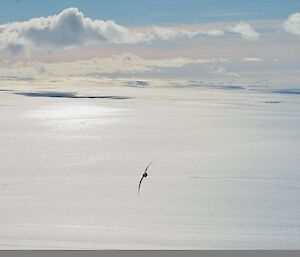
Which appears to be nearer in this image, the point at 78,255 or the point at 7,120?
the point at 78,255

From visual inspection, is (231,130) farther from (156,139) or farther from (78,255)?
(78,255)

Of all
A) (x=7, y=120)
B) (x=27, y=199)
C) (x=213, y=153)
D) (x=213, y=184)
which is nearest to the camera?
(x=27, y=199)

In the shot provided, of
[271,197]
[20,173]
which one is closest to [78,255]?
[271,197]

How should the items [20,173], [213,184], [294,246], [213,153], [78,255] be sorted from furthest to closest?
[213,153], [20,173], [213,184], [294,246], [78,255]

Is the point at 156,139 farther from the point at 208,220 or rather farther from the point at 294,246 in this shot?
the point at 294,246

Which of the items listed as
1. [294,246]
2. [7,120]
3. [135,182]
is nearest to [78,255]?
[294,246]

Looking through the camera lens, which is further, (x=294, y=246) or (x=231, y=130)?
(x=231, y=130)

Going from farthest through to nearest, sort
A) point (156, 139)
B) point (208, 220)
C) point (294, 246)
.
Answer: point (156, 139) < point (208, 220) < point (294, 246)

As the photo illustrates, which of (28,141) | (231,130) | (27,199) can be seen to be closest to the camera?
(27,199)

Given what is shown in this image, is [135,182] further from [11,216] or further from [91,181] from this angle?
[11,216]
